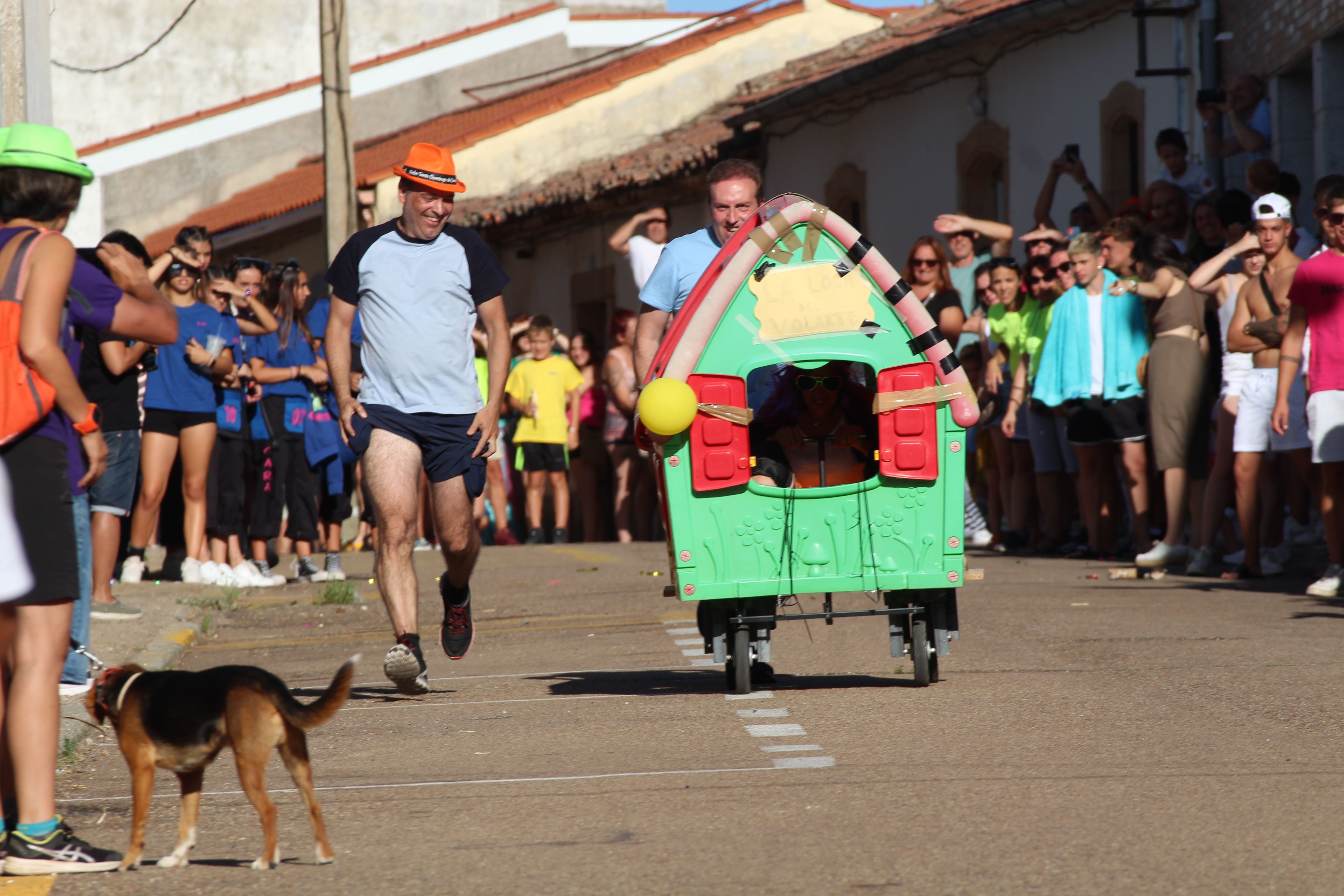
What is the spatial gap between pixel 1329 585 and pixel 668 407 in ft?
16.9

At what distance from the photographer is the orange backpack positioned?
462 cm

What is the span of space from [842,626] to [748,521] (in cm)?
288

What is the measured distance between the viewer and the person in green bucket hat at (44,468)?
465 centimetres

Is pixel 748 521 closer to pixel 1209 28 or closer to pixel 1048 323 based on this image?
pixel 1048 323

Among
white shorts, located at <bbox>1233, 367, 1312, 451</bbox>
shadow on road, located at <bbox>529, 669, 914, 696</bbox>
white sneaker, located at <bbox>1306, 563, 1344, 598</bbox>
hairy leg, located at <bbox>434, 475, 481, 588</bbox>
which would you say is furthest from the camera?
white shorts, located at <bbox>1233, 367, 1312, 451</bbox>

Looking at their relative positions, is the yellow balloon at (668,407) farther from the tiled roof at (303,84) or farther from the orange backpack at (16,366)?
the tiled roof at (303,84)

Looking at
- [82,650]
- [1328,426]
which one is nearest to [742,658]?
[82,650]

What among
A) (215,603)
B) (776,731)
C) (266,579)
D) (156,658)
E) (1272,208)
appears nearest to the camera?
(776,731)

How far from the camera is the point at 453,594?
8328 millimetres

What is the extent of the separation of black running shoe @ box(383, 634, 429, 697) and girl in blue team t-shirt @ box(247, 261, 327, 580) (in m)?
6.05

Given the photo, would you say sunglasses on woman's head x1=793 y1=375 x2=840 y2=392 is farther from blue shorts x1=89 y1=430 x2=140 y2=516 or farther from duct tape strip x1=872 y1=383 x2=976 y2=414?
blue shorts x1=89 y1=430 x2=140 y2=516

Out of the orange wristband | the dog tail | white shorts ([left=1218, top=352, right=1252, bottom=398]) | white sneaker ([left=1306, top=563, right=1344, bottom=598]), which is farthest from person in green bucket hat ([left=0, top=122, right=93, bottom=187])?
white shorts ([left=1218, top=352, right=1252, bottom=398])

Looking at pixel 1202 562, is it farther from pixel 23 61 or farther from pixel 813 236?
pixel 23 61

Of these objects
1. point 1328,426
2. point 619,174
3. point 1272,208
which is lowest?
point 1328,426
